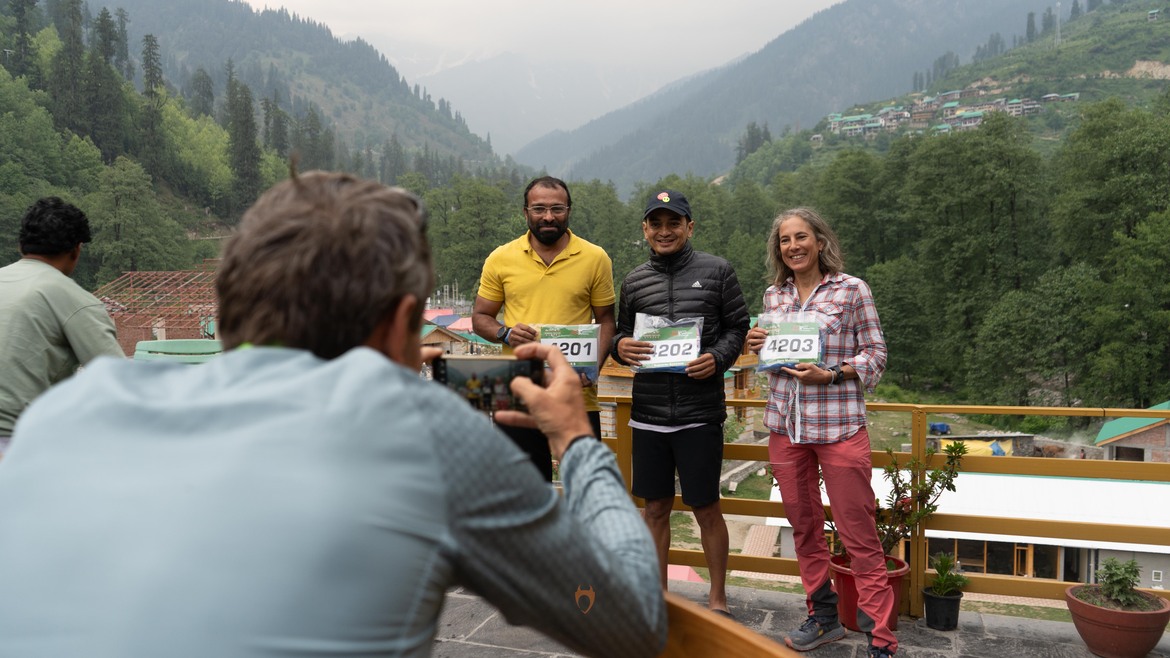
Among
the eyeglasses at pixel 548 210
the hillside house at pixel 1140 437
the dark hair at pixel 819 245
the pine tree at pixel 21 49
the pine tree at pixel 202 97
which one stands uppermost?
the pine tree at pixel 202 97

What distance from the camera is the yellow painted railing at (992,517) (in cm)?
407

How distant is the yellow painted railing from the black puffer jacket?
1.32 ft

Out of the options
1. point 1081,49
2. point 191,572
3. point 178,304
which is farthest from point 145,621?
point 1081,49

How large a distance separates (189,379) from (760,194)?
3116 inches

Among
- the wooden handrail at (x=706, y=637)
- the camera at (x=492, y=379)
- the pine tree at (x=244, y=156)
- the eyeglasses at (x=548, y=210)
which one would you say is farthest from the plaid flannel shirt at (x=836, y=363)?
the pine tree at (x=244, y=156)

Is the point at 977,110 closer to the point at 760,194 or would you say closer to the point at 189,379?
the point at 760,194

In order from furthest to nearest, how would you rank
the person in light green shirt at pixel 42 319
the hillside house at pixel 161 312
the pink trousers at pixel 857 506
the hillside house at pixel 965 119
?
1. the hillside house at pixel 965 119
2. the hillside house at pixel 161 312
3. the pink trousers at pixel 857 506
4. the person in light green shirt at pixel 42 319

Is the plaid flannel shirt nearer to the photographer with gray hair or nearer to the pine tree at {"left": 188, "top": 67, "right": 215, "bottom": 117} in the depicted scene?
the photographer with gray hair

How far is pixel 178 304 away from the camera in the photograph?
149 ft

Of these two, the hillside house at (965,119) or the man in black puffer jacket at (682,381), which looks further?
the hillside house at (965,119)

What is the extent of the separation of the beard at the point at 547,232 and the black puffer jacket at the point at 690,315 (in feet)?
1.36

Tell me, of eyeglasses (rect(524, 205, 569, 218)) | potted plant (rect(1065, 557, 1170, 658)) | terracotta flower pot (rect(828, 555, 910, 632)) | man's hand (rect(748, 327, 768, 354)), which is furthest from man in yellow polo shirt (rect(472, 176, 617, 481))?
potted plant (rect(1065, 557, 1170, 658))

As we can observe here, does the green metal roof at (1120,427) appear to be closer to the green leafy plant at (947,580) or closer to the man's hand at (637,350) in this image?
the green leafy plant at (947,580)

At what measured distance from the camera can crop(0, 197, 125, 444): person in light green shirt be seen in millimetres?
3236
